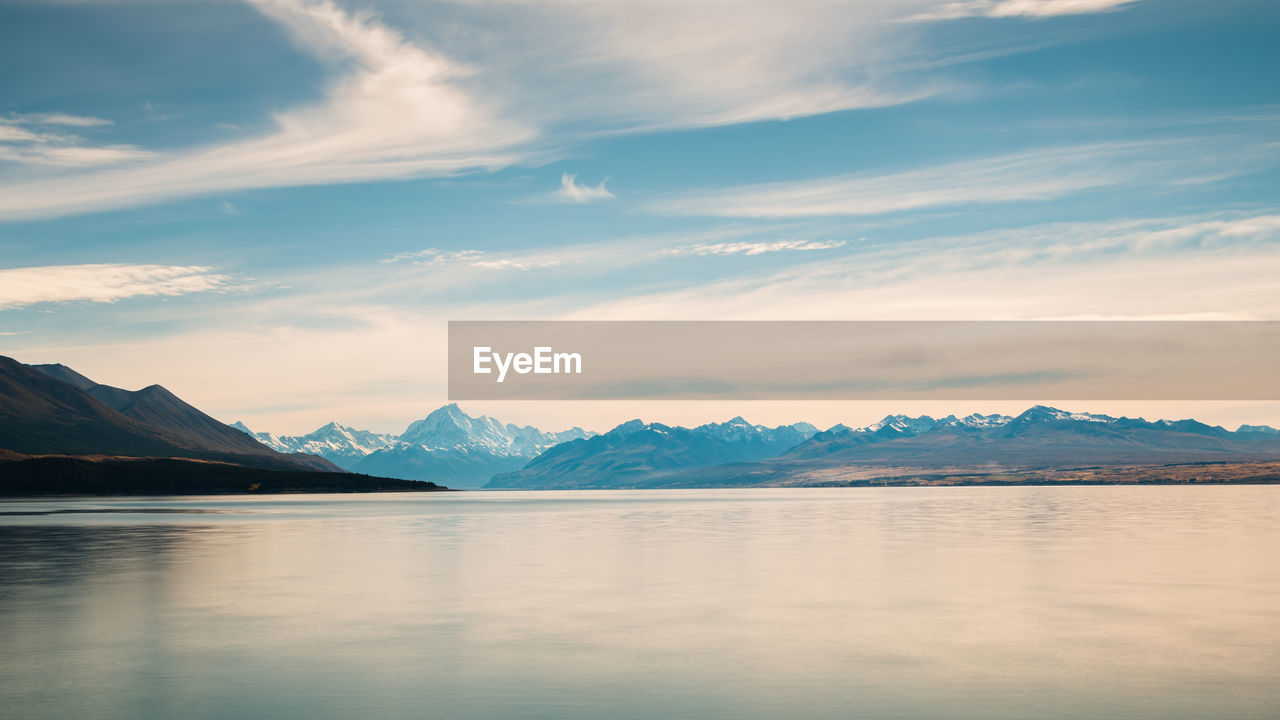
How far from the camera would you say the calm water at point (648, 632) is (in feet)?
68.8

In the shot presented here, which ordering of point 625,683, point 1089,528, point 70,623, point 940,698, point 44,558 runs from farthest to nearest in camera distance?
1. point 1089,528
2. point 44,558
3. point 70,623
4. point 625,683
5. point 940,698

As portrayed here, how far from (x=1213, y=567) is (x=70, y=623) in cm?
4846

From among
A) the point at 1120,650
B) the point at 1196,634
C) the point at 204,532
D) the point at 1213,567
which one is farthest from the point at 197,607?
the point at 204,532

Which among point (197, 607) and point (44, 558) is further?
point (44, 558)

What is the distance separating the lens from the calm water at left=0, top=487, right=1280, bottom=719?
2097 centimetres

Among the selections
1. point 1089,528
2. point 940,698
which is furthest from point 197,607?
point 1089,528

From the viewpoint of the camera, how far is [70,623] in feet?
102

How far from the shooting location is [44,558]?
54.7 m

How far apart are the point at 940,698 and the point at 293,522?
94.8m

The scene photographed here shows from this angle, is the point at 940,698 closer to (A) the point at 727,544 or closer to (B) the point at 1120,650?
(B) the point at 1120,650

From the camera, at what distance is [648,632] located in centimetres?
2991

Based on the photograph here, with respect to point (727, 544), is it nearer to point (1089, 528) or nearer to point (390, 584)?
point (390, 584)

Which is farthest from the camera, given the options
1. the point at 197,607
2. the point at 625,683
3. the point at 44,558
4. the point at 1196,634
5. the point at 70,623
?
the point at 44,558

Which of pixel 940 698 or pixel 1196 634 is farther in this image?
pixel 1196 634
